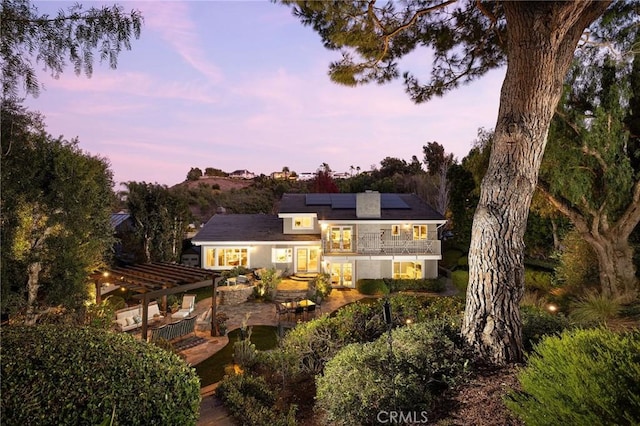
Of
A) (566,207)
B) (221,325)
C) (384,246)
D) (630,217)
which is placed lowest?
(221,325)

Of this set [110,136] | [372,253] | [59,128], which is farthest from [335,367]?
[372,253]

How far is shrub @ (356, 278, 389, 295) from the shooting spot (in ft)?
61.9

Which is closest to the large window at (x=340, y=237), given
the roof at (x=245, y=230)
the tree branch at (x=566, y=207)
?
the roof at (x=245, y=230)

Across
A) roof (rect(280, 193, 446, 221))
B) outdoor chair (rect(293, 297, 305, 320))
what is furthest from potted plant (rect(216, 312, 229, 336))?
roof (rect(280, 193, 446, 221))

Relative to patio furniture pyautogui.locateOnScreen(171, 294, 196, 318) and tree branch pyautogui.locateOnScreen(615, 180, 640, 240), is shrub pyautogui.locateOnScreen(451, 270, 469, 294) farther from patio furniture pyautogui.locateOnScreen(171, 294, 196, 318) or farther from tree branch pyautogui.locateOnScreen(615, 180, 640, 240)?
patio furniture pyautogui.locateOnScreen(171, 294, 196, 318)

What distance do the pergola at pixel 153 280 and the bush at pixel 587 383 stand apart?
30.9 ft

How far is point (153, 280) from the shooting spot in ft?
34.4

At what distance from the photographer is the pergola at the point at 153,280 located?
9807mm

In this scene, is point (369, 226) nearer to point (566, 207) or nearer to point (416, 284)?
point (416, 284)

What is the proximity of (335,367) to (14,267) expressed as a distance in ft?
27.4

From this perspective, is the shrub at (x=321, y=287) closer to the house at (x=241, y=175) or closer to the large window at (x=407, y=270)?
the large window at (x=407, y=270)

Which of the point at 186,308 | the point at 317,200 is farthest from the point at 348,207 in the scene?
the point at 186,308

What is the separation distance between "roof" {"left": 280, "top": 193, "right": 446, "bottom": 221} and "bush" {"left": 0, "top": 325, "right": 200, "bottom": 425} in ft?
53.5

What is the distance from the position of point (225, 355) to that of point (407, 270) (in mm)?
14461
